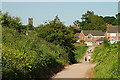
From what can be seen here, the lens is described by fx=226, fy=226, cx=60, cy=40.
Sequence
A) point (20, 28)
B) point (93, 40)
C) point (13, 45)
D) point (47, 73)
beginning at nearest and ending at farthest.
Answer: point (13, 45), point (47, 73), point (20, 28), point (93, 40)

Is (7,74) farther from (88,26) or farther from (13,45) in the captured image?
(88,26)

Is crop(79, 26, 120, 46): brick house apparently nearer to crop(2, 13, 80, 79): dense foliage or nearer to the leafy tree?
the leafy tree

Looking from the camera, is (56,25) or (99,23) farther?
(99,23)

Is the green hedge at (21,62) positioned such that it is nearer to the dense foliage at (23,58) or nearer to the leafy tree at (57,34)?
the dense foliage at (23,58)

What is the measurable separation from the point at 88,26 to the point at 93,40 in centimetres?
1755

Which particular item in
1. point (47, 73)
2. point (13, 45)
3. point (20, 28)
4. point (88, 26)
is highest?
point (88, 26)

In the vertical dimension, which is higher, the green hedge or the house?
the house

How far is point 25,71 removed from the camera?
1066 centimetres

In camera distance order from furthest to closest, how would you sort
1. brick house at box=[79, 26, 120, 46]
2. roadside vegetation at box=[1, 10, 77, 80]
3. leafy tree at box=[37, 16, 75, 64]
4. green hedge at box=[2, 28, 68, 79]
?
1. brick house at box=[79, 26, 120, 46]
2. leafy tree at box=[37, 16, 75, 64]
3. roadside vegetation at box=[1, 10, 77, 80]
4. green hedge at box=[2, 28, 68, 79]

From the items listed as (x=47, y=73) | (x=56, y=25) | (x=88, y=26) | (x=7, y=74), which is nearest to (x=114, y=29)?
(x=88, y=26)

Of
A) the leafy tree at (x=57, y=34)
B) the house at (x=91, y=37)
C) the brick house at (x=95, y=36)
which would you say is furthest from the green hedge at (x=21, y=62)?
the house at (x=91, y=37)

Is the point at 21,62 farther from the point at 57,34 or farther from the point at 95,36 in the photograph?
the point at 95,36

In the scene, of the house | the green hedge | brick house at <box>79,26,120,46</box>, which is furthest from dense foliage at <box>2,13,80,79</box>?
the house

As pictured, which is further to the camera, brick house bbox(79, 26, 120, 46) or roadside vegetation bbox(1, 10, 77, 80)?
brick house bbox(79, 26, 120, 46)
